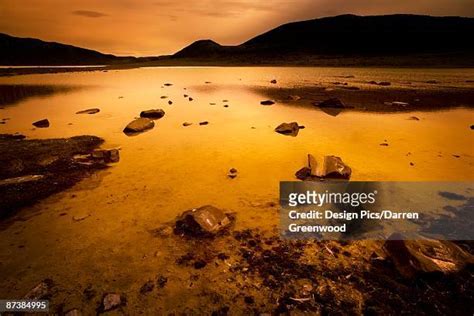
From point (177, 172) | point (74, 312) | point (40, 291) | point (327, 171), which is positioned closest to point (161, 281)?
point (74, 312)

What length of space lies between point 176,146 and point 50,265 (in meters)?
4.84

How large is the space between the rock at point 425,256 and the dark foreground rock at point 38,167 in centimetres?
523

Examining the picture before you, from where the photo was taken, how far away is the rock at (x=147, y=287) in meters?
2.96

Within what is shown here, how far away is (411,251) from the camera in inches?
124

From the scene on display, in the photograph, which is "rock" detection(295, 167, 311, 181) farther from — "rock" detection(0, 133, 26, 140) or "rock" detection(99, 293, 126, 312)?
"rock" detection(0, 133, 26, 140)

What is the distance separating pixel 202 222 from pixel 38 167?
431 cm

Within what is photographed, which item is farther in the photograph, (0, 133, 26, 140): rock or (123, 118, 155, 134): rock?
(123, 118, 155, 134): rock

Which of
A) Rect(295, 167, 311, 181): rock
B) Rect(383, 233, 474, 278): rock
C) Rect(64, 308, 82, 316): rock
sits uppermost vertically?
Answer: Rect(295, 167, 311, 181): rock

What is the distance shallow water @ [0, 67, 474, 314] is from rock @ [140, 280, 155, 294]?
80 millimetres

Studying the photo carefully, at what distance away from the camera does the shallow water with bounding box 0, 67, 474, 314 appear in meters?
3.43

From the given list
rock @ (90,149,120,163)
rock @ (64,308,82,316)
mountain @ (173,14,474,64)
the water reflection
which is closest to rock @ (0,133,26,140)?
rock @ (90,149,120,163)

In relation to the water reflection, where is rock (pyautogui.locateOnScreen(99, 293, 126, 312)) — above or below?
below

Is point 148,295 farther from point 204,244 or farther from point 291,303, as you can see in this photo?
point 291,303

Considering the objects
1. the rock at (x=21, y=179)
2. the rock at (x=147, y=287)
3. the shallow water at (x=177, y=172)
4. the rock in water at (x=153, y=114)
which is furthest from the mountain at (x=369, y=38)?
the rock at (x=147, y=287)
